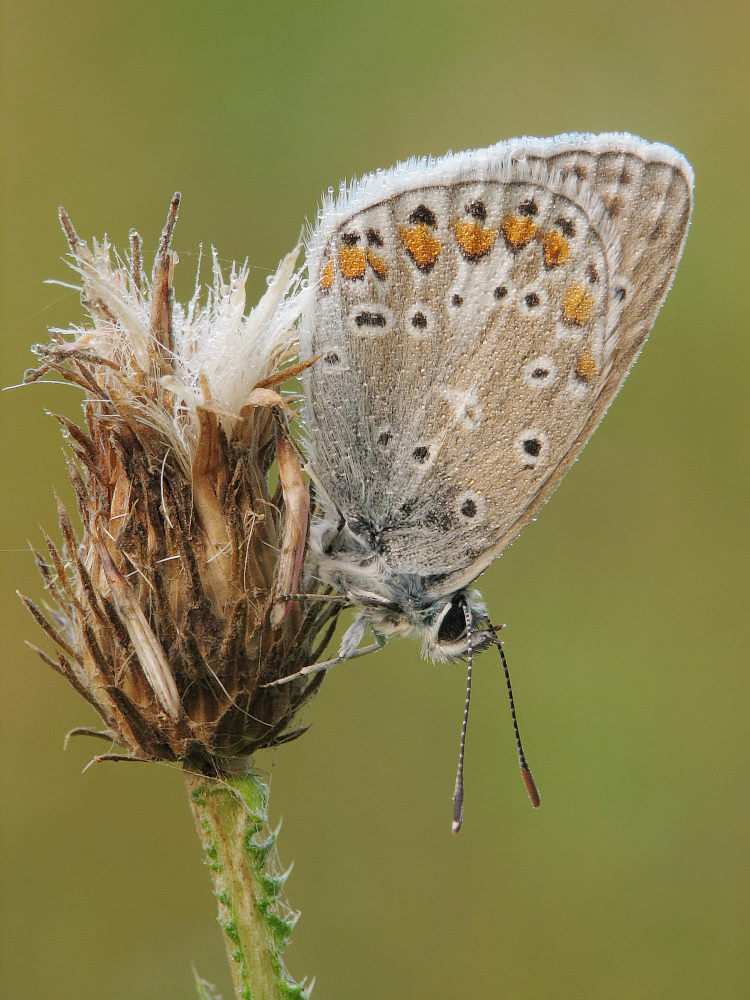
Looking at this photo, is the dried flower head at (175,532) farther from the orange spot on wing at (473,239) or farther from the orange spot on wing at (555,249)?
the orange spot on wing at (555,249)

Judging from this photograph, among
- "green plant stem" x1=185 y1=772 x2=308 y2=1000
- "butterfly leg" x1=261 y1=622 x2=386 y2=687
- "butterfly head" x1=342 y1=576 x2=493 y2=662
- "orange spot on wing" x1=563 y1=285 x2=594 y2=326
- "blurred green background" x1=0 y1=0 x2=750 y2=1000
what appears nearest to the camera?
"green plant stem" x1=185 y1=772 x2=308 y2=1000

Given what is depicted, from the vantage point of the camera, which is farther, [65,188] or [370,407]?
[65,188]

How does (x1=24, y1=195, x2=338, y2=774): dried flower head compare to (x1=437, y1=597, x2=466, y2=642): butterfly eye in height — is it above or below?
above

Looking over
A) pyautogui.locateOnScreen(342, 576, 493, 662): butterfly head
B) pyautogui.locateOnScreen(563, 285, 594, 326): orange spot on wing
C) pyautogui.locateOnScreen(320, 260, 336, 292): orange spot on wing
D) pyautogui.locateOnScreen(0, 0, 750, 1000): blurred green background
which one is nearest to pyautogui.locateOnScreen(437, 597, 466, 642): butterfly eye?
pyautogui.locateOnScreen(342, 576, 493, 662): butterfly head

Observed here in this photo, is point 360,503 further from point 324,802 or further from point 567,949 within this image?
point 567,949

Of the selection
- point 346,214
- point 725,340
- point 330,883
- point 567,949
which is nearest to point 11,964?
point 330,883

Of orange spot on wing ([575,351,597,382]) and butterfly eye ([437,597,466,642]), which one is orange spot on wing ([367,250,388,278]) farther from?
butterfly eye ([437,597,466,642])
